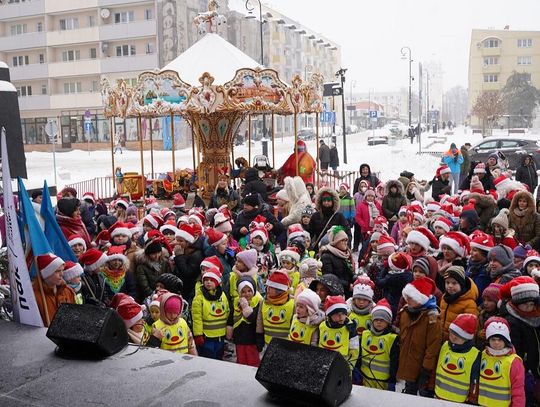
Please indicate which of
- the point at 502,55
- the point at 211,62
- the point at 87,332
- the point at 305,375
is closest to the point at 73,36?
the point at 211,62

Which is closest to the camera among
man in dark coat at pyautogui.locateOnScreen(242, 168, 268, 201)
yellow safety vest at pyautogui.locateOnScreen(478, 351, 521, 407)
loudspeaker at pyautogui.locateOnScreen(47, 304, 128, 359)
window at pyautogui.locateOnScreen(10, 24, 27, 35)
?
loudspeaker at pyautogui.locateOnScreen(47, 304, 128, 359)

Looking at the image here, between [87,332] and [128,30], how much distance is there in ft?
169

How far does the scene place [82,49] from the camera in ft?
177

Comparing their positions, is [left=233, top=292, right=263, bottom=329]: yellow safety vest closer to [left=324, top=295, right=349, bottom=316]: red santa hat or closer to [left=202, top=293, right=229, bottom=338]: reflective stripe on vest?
[left=202, top=293, right=229, bottom=338]: reflective stripe on vest

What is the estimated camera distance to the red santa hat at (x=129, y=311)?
204 inches

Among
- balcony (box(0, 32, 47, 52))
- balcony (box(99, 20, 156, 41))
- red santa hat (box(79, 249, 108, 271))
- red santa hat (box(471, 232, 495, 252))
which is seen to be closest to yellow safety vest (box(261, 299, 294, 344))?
red santa hat (box(79, 249, 108, 271))

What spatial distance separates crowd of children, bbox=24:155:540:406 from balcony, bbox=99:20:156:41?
148 feet

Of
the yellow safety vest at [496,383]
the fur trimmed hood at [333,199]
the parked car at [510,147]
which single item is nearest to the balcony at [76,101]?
the parked car at [510,147]

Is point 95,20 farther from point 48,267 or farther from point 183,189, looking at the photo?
point 48,267

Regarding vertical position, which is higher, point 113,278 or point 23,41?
point 23,41

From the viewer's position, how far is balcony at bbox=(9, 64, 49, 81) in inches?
2136

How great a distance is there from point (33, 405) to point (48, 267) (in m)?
2.28

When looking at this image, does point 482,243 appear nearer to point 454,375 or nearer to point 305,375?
point 454,375

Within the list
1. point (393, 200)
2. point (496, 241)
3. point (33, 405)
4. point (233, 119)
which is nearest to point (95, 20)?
point (233, 119)
